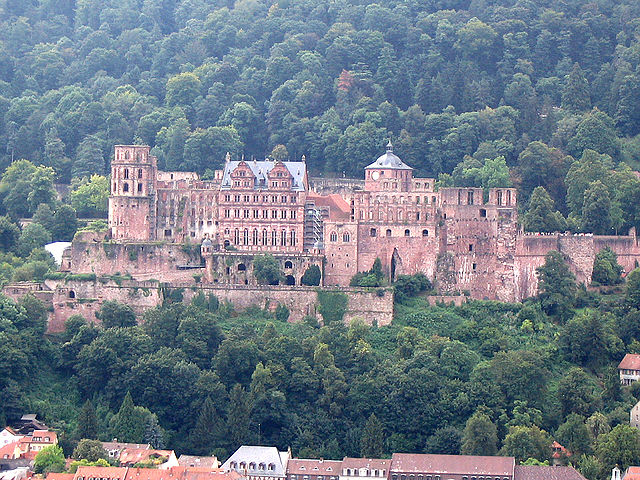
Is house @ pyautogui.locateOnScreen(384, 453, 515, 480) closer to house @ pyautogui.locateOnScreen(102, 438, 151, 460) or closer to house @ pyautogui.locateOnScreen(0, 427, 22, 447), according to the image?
house @ pyautogui.locateOnScreen(102, 438, 151, 460)

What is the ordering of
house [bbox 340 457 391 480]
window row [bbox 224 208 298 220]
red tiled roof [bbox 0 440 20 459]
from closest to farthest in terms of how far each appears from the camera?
1. house [bbox 340 457 391 480]
2. red tiled roof [bbox 0 440 20 459]
3. window row [bbox 224 208 298 220]

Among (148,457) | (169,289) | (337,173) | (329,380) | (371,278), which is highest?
(337,173)

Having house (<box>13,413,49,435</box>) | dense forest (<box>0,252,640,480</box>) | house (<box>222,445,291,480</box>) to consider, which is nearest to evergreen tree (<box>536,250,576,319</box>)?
dense forest (<box>0,252,640,480</box>)

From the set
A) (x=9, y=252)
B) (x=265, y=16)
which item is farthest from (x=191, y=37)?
(x=9, y=252)

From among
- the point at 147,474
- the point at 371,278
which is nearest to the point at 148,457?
the point at 147,474

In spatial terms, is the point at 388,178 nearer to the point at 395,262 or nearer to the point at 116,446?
the point at 395,262

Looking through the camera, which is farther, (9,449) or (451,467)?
(9,449)
